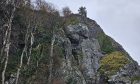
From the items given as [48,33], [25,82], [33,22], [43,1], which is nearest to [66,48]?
[48,33]

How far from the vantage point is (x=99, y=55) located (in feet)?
223

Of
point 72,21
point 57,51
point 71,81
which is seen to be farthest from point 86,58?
point 71,81

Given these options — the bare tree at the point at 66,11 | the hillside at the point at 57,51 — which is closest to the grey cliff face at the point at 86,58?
the hillside at the point at 57,51

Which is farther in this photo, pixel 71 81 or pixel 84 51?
pixel 84 51

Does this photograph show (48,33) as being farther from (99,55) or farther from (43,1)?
(99,55)

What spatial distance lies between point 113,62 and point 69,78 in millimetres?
15032

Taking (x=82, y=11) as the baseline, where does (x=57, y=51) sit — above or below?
below

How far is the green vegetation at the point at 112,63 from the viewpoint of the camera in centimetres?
6354

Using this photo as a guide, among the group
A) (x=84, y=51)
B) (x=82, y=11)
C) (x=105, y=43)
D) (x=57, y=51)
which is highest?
(x=82, y=11)

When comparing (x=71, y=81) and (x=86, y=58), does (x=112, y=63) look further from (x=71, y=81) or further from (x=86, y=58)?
(x=71, y=81)

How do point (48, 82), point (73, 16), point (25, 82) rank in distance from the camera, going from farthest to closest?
point (73, 16) → point (48, 82) → point (25, 82)

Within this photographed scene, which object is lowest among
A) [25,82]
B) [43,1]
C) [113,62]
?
[25,82]

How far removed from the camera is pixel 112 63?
66.2m

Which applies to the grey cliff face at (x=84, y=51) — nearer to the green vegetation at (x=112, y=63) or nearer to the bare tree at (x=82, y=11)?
the green vegetation at (x=112, y=63)
